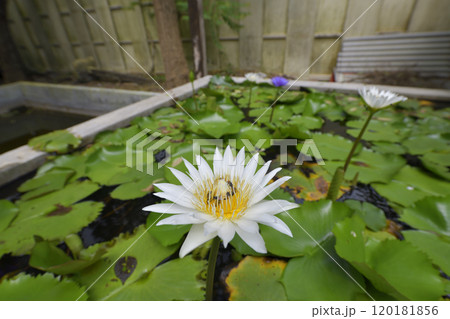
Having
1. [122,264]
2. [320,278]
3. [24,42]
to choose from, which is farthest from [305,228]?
[24,42]

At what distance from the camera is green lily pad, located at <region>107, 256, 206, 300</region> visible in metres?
0.64

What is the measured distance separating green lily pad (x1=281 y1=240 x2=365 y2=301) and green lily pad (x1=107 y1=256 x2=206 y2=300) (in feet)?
0.92

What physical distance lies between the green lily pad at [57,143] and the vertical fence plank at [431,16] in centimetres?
471

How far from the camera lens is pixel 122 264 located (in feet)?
2.40

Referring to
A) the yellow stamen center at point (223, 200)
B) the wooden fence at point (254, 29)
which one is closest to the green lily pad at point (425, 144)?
the yellow stamen center at point (223, 200)

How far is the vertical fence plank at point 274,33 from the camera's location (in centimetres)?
381

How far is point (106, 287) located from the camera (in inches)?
26.2

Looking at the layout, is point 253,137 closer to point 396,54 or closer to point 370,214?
point 370,214

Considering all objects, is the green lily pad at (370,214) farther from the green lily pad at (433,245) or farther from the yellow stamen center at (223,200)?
the yellow stamen center at (223,200)

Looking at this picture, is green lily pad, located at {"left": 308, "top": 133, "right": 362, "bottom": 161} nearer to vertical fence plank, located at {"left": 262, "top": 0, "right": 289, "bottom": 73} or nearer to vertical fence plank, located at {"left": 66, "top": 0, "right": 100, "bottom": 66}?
vertical fence plank, located at {"left": 262, "top": 0, "right": 289, "bottom": 73}

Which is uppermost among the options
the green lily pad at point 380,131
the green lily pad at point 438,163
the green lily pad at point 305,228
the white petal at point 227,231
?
the white petal at point 227,231

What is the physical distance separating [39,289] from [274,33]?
4661mm

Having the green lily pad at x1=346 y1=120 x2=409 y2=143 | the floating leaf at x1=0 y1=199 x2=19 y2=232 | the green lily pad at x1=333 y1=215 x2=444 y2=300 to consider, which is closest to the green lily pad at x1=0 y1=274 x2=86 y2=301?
the floating leaf at x1=0 y1=199 x2=19 y2=232
